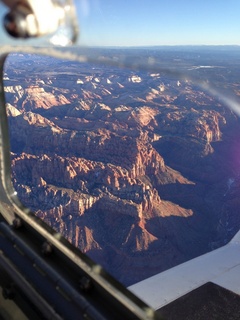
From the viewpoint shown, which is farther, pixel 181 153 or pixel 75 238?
pixel 181 153

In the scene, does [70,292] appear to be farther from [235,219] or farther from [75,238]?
[235,219]

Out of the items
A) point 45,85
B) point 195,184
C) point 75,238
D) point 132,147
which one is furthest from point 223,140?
point 45,85

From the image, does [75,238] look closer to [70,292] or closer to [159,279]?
[159,279]

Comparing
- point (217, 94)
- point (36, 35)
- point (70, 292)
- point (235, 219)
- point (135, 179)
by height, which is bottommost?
point (235, 219)

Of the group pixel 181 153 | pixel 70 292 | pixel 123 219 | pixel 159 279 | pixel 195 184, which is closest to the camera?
pixel 70 292

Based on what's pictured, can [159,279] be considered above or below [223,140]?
above

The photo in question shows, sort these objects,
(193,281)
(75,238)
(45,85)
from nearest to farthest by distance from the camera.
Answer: (193,281) → (75,238) → (45,85)
